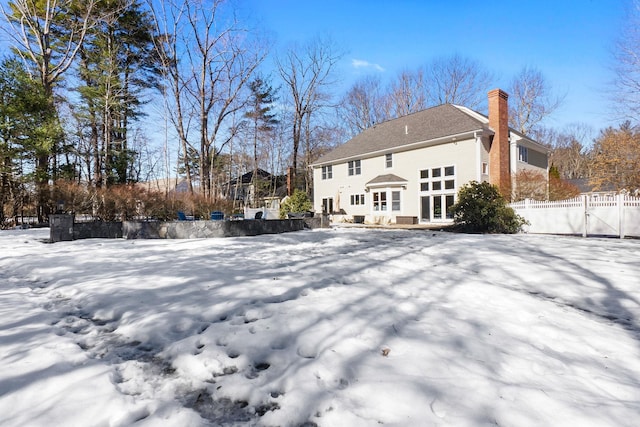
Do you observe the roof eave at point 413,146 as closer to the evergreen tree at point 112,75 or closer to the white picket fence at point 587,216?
the white picket fence at point 587,216

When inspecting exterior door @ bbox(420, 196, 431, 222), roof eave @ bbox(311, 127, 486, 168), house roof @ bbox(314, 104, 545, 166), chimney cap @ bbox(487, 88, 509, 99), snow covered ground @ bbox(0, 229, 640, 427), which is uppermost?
chimney cap @ bbox(487, 88, 509, 99)

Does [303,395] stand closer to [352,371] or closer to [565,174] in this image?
[352,371]

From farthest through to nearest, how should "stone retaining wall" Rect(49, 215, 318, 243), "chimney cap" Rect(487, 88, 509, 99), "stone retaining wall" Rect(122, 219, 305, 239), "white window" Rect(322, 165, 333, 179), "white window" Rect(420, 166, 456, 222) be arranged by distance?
"white window" Rect(322, 165, 333, 179)
"white window" Rect(420, 166, 456, 222)
"chimney cap" Rect(487, 88, 509, 99)
"stone retaining wall" Rect(122, 219, 305, 239)
"stone retaining wall" Rect(49, 215, 318, 243)

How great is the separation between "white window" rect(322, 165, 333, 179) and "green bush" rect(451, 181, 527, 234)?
535 inches

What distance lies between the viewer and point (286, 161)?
116ft

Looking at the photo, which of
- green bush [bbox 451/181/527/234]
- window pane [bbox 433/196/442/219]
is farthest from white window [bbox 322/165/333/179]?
green bush [bbox 451/181/527/234]

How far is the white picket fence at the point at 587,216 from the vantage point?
9.62 m

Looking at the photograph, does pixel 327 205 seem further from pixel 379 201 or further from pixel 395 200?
pixel 395 200

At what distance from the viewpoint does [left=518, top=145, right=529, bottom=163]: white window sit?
1823 centimetres

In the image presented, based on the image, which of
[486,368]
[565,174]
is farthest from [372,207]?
[565,174]

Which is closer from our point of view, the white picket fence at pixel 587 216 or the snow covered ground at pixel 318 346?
the snow covered ground at pixel 318 346

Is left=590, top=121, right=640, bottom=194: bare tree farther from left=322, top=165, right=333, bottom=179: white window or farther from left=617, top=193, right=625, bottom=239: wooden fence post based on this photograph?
left=322, top=165, right=333, bottom=179: white window

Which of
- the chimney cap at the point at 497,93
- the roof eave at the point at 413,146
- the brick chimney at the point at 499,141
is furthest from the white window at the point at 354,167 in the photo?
the chimney cap at the point at 497,93

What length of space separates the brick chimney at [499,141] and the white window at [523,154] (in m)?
1.68
